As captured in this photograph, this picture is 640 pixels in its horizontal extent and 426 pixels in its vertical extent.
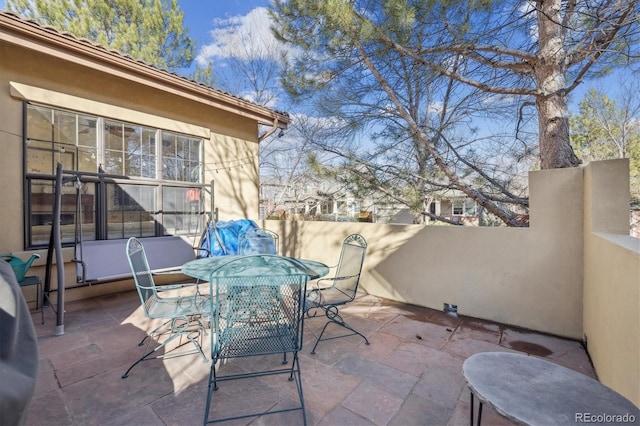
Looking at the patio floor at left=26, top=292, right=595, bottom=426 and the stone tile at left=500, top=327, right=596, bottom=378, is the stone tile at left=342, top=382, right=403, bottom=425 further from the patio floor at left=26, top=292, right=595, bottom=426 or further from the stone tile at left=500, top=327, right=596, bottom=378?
the stone tile at left=500, top=327, right=596, bottom=378

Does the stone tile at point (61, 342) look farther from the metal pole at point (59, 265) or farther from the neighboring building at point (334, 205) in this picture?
the neighboring building at point (334, 205)

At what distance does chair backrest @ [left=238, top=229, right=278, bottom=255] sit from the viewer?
4418 millimetres

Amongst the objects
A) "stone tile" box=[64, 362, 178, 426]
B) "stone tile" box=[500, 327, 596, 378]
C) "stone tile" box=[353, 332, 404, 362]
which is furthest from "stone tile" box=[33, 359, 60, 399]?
"stone tile" box=[500, 327, 596, 378]

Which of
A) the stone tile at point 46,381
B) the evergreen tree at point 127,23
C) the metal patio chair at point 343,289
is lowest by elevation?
the stone tile at point 46,381

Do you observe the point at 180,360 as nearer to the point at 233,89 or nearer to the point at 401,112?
the point at 401,112

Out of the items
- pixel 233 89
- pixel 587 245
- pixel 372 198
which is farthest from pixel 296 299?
pixel 233 89

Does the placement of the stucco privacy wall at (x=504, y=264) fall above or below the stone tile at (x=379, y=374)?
above

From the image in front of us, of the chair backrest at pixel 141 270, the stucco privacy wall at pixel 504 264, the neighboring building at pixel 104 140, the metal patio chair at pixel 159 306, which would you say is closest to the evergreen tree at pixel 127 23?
the neighboring building at pixel 104 140

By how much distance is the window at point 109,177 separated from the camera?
11.8 feet

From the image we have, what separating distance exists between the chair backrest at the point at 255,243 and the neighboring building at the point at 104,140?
0.86m

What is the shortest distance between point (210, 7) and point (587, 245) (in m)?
9.49

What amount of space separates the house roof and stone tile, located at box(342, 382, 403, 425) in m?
4.58

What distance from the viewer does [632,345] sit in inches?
56.6

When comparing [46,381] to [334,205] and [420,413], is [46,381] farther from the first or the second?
[334,205]
